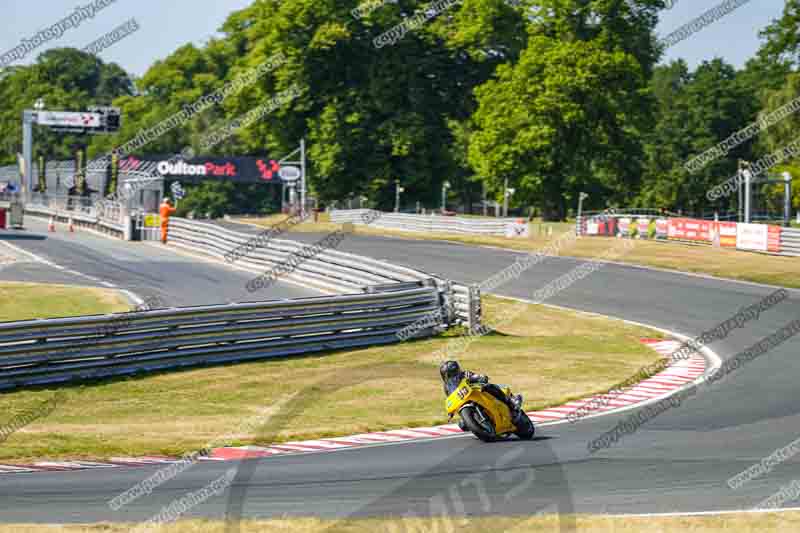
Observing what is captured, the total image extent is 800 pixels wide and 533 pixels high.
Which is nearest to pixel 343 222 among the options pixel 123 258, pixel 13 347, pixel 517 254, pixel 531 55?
pixel 531 55

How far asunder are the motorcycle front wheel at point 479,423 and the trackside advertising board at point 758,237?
31.4 metres

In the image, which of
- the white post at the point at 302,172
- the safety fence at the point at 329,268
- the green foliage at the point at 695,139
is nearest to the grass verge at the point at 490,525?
the safety fence at the point at 329,268

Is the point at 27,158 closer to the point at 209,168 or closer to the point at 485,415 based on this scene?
the point at 209,168

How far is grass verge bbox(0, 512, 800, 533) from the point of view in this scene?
8.34 meters

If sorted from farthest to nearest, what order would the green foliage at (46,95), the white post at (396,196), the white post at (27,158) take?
the green foliage at (46,95) → the white post at (396,196) → the white post at (27,158)

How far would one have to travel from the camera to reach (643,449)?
1201 cm

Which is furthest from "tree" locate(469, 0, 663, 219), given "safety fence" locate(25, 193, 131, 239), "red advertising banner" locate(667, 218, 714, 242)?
"safety fence" locate(25, 193, 131, 239)

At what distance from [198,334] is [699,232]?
33.1m

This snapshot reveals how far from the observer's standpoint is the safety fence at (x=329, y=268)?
22.4 meters

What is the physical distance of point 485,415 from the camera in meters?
12.8

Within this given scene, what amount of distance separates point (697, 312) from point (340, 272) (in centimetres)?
852

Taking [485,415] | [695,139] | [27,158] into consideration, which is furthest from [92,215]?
[695,139]

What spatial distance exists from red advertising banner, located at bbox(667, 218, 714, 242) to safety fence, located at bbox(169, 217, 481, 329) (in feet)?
71.1

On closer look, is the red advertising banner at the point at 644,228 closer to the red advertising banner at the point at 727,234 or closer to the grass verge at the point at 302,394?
the red advertising banner at the point at 727,234
